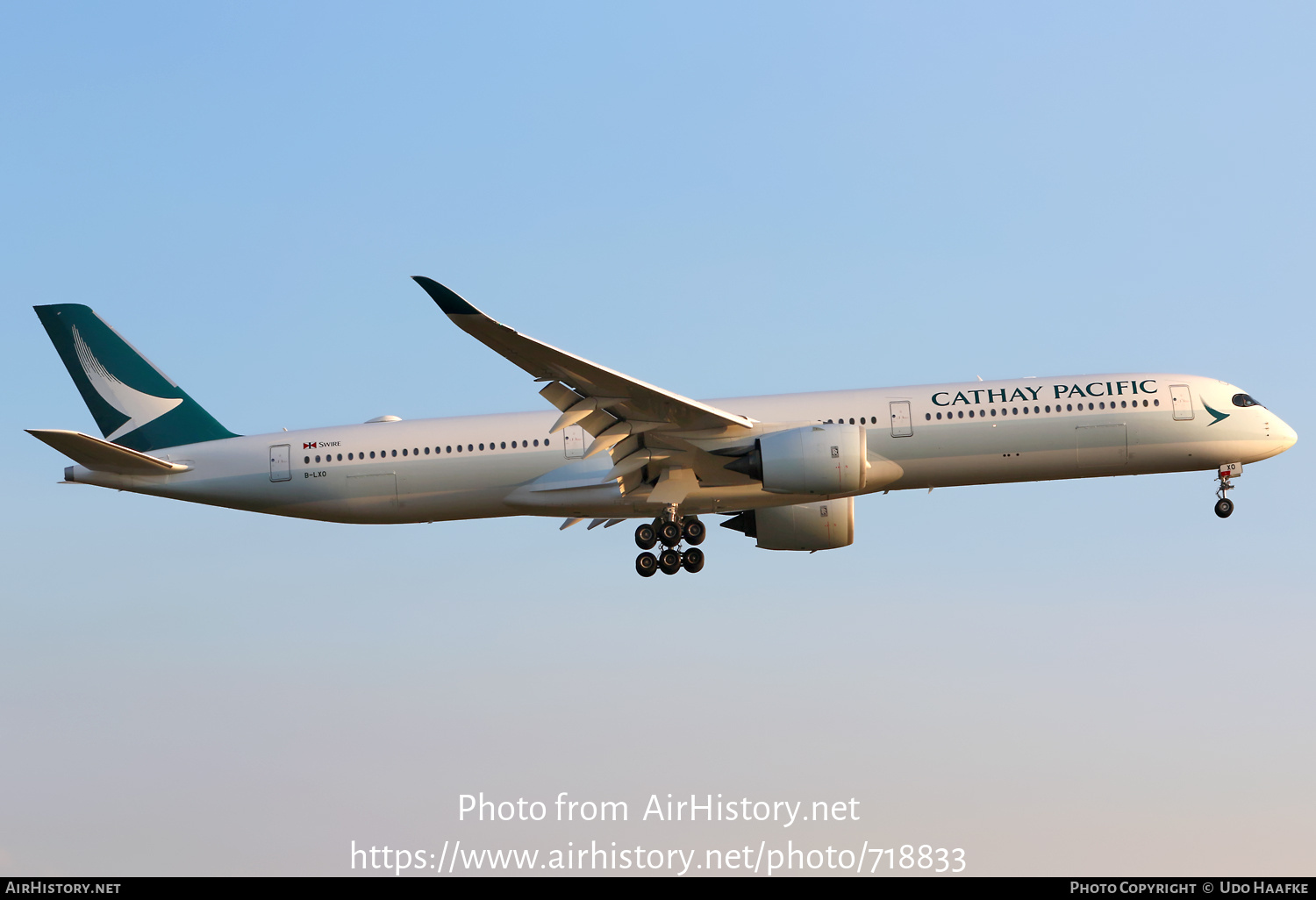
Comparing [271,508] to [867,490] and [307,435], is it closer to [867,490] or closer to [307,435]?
[307,435]

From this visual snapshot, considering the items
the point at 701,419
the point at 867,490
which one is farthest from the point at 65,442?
the point at 867,490

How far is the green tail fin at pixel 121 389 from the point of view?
35.4 m

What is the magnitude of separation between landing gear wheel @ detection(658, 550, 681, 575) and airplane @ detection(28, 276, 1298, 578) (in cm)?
4

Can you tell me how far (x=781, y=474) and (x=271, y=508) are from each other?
1301cm

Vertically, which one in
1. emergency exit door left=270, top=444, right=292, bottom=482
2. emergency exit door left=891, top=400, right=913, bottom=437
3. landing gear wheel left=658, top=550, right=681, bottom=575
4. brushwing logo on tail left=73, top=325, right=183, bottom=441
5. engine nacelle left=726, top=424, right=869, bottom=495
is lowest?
landing gear wheel left=658, top=550, right=681, bottom=575

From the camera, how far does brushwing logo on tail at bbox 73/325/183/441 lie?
3572cm

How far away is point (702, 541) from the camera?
1309 inches

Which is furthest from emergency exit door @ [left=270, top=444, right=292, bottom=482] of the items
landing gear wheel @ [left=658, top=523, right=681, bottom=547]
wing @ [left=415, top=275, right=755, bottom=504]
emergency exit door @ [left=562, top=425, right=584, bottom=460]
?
landing gear wheel @ [left=658, top=523, right=681, bottom=547]

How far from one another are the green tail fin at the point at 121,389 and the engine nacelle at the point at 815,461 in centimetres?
1440

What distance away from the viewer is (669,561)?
33.1 m

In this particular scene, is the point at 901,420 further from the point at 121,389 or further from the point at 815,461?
the point at 121,389

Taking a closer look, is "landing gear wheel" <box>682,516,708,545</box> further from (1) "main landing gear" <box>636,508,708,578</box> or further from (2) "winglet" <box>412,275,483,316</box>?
(2) "winglet" <box>412,275,483,316</box>

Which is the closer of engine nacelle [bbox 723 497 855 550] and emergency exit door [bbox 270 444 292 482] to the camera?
emergency exit door [bbox 270 444 292 482]

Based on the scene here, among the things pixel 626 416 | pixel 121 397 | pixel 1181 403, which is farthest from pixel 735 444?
pixel 121 397
